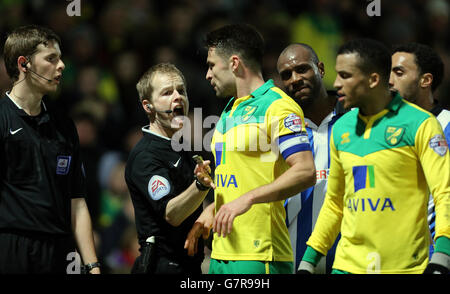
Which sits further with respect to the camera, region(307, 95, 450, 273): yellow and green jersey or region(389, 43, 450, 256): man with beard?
region(389, 43, 450, 256): man with beard

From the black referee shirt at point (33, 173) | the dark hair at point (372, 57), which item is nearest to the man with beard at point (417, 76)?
the dark hair at point (372, 57)

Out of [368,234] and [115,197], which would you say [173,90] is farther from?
[115,197]

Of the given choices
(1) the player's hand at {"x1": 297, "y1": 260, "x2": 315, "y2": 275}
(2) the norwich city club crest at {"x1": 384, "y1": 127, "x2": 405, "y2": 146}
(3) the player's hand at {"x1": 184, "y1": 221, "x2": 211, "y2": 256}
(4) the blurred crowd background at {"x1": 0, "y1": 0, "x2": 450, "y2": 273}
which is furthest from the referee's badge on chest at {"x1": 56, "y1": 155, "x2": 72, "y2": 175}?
(4) the blurred crowd background at {"x1": 0, "y1": 0, "x2": 450, "y2": 273}

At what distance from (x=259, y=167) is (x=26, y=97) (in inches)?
54.9

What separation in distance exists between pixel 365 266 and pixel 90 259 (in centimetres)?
160

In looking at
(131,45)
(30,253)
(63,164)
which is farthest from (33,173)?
(131,45)

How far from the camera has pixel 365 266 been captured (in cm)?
388

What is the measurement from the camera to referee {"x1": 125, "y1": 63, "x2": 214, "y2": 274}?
4570mm

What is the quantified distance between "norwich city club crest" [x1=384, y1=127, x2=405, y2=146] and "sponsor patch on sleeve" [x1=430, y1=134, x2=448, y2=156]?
0.17 m

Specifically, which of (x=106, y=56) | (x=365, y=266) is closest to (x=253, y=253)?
(x=365, y=266)

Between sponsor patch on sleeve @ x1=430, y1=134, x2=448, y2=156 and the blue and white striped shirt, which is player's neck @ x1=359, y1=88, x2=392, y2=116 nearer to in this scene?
sponsor patch on sleeve @ x1=430, y1=134, x2=448, y2=156

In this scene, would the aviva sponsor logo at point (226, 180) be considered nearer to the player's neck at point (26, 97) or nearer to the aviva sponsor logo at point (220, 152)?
the aviva sponsor logo at point (220, 152)

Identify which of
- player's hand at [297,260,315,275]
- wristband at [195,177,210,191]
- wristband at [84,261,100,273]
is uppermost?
wristband at [195,177,210,191]

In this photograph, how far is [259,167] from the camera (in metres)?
4.17
